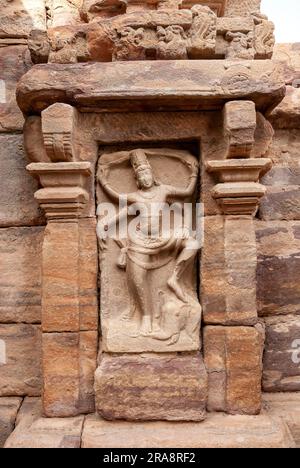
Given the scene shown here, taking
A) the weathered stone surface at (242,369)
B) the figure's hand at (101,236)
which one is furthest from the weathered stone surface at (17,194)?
the weathered stone surface at (242,369)

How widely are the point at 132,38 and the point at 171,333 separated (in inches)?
79.6

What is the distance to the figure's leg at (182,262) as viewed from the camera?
9.09 ft

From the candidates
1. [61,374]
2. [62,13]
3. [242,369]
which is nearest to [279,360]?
[242,369]

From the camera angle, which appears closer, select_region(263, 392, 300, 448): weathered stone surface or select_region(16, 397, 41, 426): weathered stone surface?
select_region(263, 392, 300, 448): weathered stone surface

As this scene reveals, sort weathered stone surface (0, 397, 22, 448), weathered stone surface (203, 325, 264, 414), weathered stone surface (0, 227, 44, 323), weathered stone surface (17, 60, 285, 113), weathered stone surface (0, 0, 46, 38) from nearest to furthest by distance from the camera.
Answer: weathered stone surface (17, 60, 285, 113), weathered stone surface (203, 325, 264, 414), weathered stone surface (0, 397, 22, 448), weathered stone surface (0, 227, 44, 323), weathered stone surface (0, 0, 46, 38)

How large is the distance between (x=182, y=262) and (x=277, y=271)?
88 centimetres

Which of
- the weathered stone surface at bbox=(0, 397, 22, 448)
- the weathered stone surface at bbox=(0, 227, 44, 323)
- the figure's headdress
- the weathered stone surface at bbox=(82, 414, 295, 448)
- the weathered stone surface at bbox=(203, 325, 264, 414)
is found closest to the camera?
the weathered stone surface at bbox=(82, 414, 295, 448)

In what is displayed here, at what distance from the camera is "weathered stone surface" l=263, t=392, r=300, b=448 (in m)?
2.78

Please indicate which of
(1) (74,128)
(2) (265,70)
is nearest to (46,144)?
(1) (74,128)

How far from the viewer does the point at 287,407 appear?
9.70ft

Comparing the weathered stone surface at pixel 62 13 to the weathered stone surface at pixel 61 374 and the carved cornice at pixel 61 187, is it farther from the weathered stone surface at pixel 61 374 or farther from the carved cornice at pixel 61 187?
the weathered stone surface at pixel 61 374

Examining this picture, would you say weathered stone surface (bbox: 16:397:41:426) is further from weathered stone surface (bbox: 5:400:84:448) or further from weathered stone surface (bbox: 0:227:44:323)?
weathered stone surface (bbox: 0:227:44:323)

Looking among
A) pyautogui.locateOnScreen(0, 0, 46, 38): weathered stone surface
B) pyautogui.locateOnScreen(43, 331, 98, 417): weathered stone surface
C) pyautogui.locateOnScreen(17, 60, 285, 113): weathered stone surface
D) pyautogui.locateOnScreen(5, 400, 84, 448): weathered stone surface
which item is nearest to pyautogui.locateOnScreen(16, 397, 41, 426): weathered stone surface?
pyautogui.locateOnScreen(5, 400, 84, 448): weathered stone surface

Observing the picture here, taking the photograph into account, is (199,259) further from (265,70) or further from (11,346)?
(11,346)
